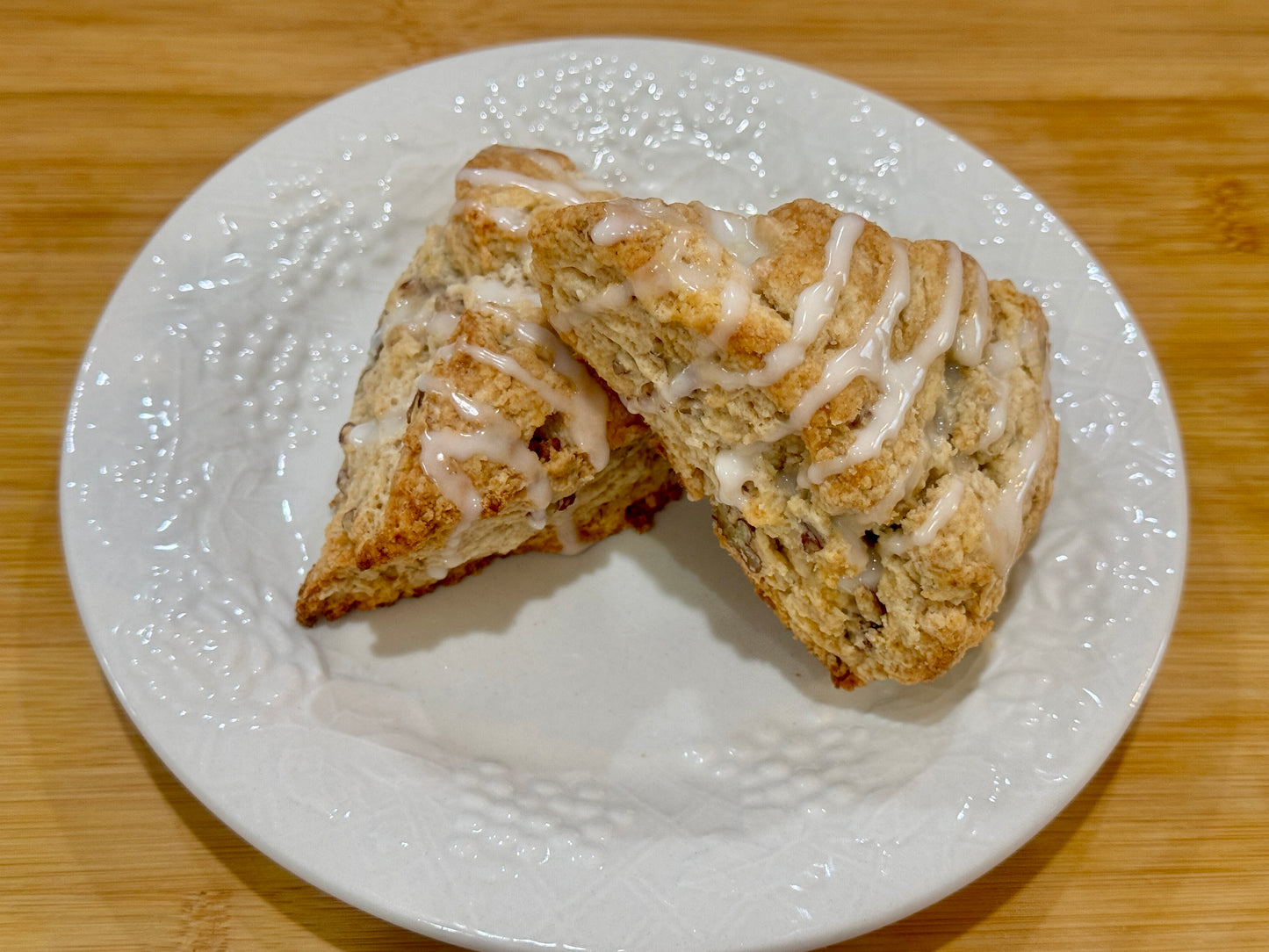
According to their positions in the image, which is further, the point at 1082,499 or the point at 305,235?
the point at 305,235

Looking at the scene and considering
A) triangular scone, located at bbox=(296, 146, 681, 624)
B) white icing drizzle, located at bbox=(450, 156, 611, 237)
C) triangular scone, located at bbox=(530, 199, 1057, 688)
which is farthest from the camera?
white icing drizzle, located at bbox=(450, 156, 611, 237)

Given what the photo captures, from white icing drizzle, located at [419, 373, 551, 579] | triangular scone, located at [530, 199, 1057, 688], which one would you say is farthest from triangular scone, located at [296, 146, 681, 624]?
triangular scone, located at [530, 199, 1057, 688]

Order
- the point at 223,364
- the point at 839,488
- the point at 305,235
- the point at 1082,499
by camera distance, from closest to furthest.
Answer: the point at 839,488
the point at 1082,499
the point at 223,364
the point at 305,235

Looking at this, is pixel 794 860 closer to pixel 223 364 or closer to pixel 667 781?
pixel 667 781

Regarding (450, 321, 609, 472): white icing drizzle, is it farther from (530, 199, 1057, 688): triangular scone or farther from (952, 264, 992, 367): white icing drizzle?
(952, 264, 992, 367): white icing drizzle

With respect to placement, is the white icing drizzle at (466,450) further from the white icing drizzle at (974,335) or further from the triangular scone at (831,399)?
the white icing drizzle at (974,335)

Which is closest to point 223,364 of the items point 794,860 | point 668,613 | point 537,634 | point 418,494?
point 418,494

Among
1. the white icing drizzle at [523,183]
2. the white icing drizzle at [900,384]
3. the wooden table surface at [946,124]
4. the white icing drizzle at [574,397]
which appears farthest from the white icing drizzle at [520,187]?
the wooden table surface at [946,124]
